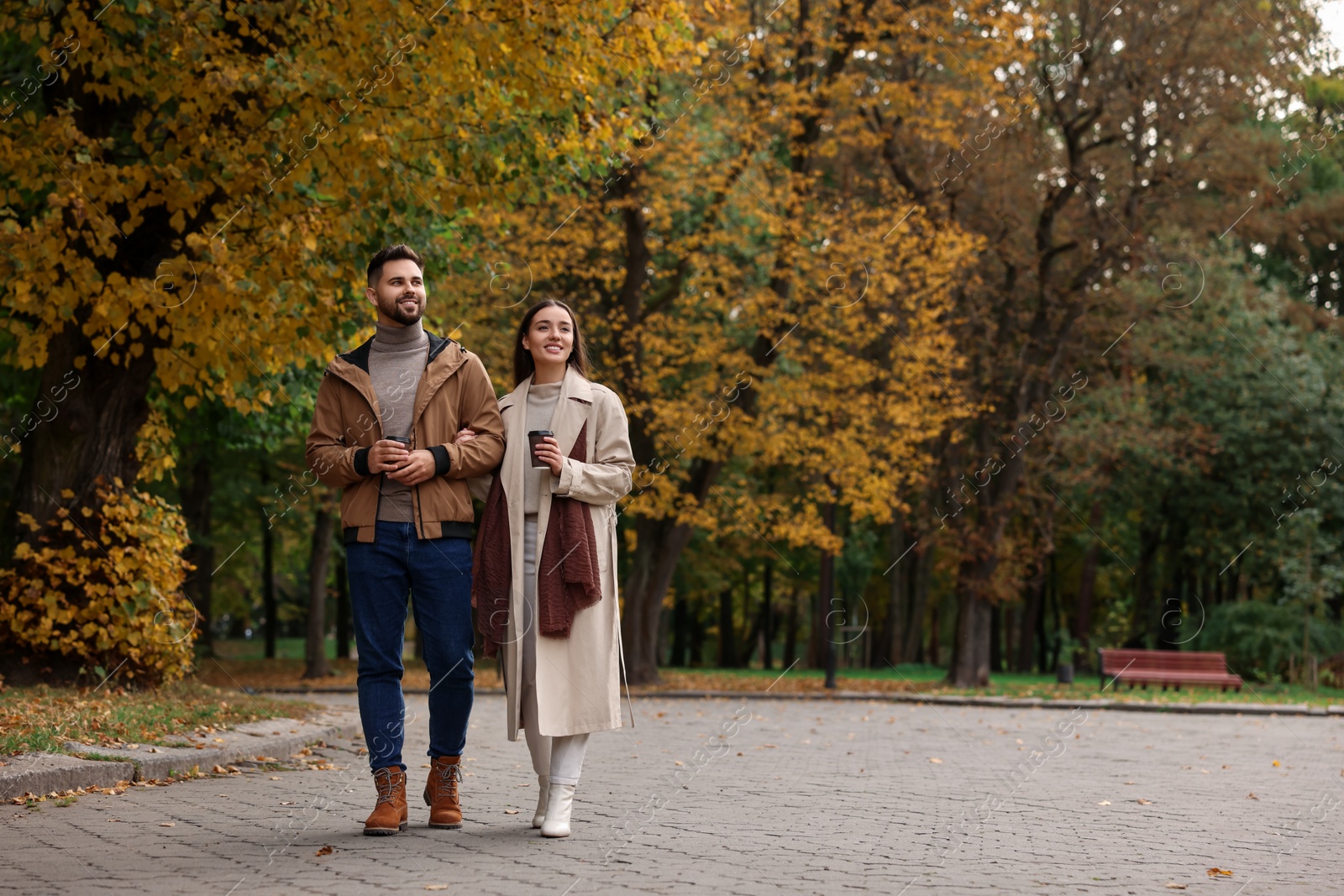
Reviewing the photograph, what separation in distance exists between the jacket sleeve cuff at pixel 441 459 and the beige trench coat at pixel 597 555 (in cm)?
26

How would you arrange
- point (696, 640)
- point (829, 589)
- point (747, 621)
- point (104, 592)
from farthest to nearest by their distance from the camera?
point (747, 621)
point (696, 640)
point (829, 589)
point (104, 592)

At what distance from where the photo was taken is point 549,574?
19.4ft

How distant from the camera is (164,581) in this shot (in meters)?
11.7

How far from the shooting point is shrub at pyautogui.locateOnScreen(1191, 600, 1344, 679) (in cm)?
2720

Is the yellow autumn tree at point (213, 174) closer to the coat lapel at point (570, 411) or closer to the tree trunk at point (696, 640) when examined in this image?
the coat lapel at point (570, 411)

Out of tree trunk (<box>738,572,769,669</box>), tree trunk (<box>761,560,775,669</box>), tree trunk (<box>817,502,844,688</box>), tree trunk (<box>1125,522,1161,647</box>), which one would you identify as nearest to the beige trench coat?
tree trunk (<box>817,502,844,688</box>)

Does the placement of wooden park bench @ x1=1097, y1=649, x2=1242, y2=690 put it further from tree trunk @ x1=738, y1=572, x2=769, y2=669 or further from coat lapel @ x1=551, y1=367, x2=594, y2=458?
tree trunk @ x1=738, y1=572, x2=769, y2=669

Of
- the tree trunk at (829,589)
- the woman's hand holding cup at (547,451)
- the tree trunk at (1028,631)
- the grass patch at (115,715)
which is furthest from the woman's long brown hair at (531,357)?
the tree trunk at (1028,631)

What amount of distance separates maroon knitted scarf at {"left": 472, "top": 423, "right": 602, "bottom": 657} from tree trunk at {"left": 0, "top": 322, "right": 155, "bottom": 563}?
6519 millimetres

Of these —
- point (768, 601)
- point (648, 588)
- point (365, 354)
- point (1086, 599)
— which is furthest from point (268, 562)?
point (365, 354)

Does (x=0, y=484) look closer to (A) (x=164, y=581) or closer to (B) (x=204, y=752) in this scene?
(A) (x=164, y=581)

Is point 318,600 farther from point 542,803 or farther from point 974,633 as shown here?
point 542,803

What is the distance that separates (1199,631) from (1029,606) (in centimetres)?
856

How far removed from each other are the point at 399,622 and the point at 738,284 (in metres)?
17.4
